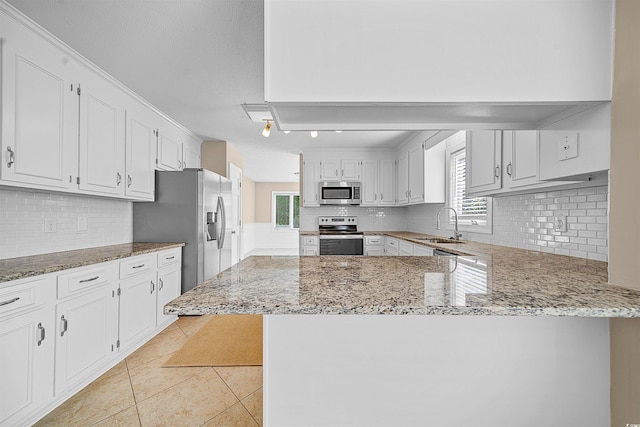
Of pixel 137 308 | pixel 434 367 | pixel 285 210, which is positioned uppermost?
pixel 285 210

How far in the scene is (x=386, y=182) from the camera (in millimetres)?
5180

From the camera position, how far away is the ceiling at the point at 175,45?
1792mm

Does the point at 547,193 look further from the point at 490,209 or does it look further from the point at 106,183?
the point at 106,183

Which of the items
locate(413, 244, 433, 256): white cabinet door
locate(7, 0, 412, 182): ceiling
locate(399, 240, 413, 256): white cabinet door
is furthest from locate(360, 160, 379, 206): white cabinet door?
locate(7, 0, 412, 182): ceiling

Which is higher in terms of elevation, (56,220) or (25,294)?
(56,220)

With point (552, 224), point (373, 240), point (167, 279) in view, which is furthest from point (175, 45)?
point (373, 240)

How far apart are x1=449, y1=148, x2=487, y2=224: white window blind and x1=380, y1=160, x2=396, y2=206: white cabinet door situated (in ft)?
4.85

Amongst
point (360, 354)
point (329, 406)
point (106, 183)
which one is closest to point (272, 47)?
point (360, 354)

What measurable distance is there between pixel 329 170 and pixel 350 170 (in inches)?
13.9

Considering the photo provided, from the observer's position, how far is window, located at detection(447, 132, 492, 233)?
2.96 meters

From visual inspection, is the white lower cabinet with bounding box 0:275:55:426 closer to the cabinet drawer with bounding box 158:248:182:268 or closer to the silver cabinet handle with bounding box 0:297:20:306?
the silver cabinet handle with bounding box 0:297:20:306

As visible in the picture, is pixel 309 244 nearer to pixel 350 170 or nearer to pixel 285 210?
pixel 350 170

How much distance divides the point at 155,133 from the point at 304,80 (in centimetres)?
301

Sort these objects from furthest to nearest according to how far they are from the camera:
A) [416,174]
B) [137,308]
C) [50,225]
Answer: [416,174]
[137,308]
[50,225]
